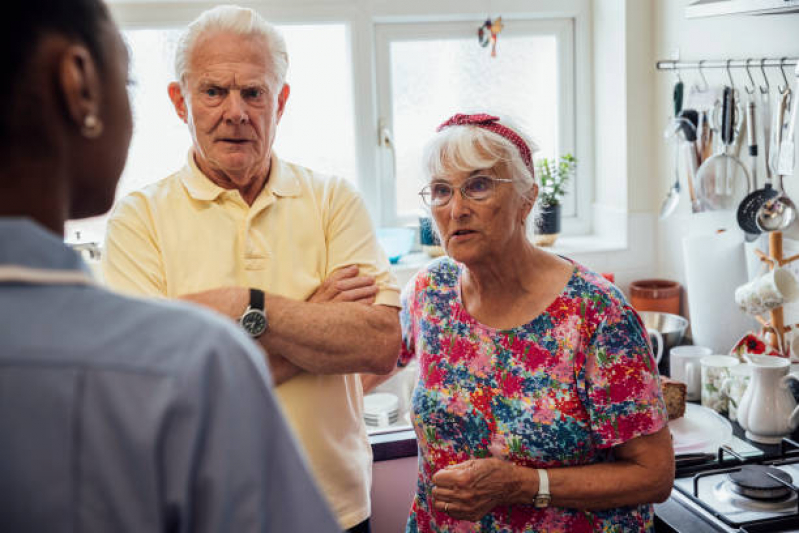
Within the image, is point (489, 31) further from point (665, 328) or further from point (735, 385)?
point (735, 385)

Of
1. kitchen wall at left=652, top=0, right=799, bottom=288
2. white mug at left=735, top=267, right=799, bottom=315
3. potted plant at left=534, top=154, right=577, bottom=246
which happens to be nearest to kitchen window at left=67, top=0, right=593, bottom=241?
potted plant at left=534, top=154, right=577, bottom=246

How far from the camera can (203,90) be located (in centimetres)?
145

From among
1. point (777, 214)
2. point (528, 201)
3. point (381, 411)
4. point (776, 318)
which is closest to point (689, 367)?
point (776, 318)

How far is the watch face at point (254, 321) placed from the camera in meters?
1.35

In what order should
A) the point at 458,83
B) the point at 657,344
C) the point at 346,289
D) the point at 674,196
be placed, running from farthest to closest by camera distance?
the point at 458,83 < the point at 674,196 < the point at 657,344 < the point at 346,289

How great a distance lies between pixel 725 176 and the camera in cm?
248

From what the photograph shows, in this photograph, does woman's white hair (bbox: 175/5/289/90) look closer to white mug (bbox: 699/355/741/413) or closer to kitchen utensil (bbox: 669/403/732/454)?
kitchen utensil (bbox: 669/403/732/454)

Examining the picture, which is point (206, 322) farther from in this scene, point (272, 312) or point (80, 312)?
point (272, 312)

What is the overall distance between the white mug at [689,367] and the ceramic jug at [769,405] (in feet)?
0.84

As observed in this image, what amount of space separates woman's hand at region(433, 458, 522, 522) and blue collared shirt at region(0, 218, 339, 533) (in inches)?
32.3

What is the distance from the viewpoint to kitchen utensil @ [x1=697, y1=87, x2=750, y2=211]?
2.43m

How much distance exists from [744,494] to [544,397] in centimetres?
57

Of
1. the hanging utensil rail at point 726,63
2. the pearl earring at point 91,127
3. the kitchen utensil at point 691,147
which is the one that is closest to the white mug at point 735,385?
the kitchen utensil at point 691,147

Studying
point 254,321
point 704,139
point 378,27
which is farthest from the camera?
point 378,27
